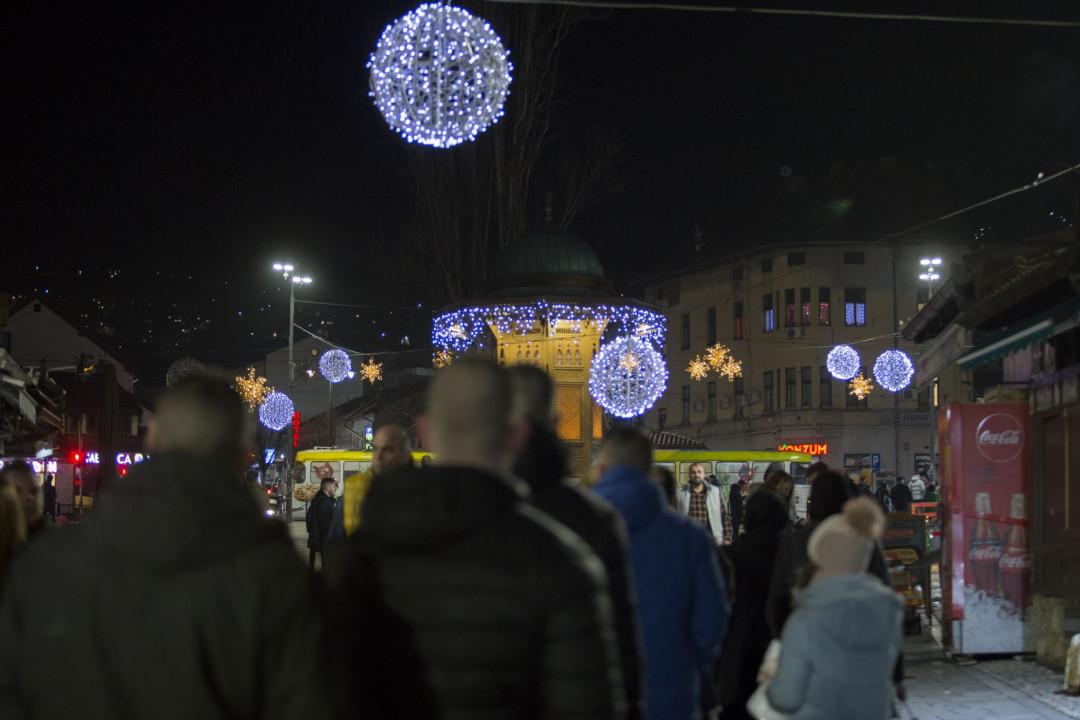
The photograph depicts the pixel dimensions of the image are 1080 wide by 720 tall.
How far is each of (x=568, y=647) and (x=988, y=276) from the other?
1317 cm

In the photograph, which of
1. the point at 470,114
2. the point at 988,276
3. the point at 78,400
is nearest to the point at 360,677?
the point at 470,114

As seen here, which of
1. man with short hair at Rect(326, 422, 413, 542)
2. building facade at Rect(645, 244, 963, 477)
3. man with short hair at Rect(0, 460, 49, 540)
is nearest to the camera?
man with short hair at Rect(0, 460, 49, 540)

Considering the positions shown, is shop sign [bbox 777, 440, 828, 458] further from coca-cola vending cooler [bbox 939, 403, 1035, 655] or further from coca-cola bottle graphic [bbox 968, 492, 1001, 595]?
coca-cola bottle graphic [bbox 968, 492, 1001, 595]

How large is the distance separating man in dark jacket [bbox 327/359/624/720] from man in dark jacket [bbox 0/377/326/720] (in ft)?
0.50

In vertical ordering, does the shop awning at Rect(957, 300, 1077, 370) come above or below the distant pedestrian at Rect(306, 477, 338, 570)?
above

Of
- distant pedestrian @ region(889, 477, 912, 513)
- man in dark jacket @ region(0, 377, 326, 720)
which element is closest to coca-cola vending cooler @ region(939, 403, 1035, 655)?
man in dark jacket @ region(0, 377, 326, 720)

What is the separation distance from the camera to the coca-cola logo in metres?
14.1

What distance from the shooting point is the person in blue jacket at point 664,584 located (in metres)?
5.60

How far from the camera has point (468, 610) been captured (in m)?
2.85

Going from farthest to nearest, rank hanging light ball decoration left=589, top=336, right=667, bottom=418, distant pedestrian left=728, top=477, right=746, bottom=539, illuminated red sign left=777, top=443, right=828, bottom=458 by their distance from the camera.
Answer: illuminated red sign left=777, top=443, right=828, bottom=458 < distant pedestrian left=728, top=477, right=746, bottom=539 < hanging light ball decoration left=589, top=336, right=667, bottom=418

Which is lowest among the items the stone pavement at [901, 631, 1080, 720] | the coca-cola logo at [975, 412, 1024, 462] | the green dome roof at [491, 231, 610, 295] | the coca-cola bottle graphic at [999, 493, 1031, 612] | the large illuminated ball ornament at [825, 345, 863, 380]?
the stone pavement at [901, 631, 1080, 720]

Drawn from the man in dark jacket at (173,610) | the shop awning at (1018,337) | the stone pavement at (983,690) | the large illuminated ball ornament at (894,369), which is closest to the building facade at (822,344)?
the large illuminated ball ornament at (894,369)

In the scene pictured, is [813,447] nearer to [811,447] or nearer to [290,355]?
[811,447]

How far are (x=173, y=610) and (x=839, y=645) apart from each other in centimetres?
330
